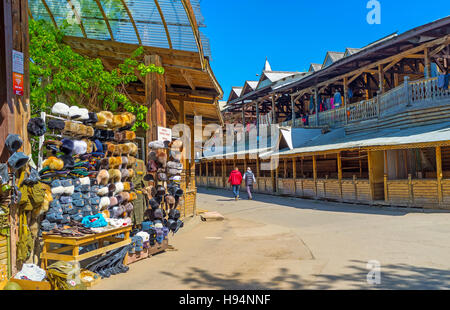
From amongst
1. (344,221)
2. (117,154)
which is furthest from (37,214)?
(344,221)

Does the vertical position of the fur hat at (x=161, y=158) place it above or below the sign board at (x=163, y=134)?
below

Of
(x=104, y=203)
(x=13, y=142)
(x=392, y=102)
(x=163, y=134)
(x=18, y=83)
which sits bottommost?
(x=104, y=203)

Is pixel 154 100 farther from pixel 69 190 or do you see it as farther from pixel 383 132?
pixel 383 132

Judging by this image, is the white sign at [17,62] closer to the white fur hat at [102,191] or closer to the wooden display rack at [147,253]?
the white fur hat at [102,191]

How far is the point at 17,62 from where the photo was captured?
193 inches

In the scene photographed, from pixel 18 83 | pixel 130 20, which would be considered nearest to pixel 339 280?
pixel 18 83

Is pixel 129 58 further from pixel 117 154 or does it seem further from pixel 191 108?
pixel 191 108

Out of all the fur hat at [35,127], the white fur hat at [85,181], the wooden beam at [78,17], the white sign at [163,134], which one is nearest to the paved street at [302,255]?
the white fur hat at [85,181]

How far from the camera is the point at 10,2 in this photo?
483cm

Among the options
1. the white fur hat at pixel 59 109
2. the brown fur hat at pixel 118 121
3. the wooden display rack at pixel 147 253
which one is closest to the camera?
the white fur hat at pixel 59 109

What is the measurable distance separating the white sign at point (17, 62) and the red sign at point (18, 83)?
56mm

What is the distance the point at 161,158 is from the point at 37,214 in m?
3.06

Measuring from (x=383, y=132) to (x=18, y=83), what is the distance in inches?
573

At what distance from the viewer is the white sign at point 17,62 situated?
15.9ft
